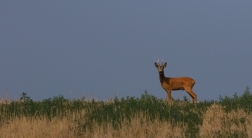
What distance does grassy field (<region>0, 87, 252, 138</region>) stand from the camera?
12.8 meters

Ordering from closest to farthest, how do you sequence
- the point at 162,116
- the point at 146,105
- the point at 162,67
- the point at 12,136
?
the point at 12,136 < the point at 162,116 < the point at 146,105 < the point at 162,67

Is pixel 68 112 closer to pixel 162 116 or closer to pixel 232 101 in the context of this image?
pixel 162 116

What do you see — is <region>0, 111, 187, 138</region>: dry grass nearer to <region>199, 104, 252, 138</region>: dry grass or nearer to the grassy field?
the grassy field

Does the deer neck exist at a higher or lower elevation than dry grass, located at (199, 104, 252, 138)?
higher

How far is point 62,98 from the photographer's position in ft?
63.5

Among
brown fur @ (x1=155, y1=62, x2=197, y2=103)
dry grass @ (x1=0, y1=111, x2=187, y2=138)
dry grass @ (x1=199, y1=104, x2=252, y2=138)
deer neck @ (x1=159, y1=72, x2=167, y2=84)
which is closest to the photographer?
dry grass @ (x1=0, y1=111, x2=187, y2=138)

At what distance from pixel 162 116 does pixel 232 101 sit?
4.29 m

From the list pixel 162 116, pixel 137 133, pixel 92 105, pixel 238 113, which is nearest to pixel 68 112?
pixel 92 105

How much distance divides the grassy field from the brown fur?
379cm

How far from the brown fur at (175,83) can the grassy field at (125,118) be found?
12.4ft

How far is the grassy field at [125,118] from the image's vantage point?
1280 centimetres

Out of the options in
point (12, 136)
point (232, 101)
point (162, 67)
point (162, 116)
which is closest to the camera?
point (12, 136)

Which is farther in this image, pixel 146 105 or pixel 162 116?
pixel 146 105

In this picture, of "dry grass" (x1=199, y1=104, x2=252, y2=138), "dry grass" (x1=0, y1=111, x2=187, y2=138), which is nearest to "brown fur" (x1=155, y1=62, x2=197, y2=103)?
"dry grass" (x1=199, y1=104, x2=252, y2=138)
